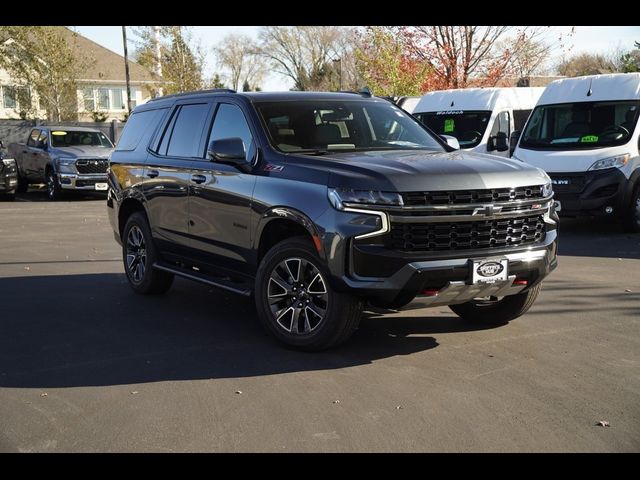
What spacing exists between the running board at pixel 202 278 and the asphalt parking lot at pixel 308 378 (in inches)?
15.1

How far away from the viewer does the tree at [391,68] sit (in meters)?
31.7

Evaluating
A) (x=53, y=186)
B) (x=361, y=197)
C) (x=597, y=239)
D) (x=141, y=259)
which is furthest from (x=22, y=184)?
(x=361, y=197)

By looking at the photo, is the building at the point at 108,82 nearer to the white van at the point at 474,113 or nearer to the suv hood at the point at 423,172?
the white van at the point at 474,113

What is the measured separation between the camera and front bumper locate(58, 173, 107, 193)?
21.2 metres

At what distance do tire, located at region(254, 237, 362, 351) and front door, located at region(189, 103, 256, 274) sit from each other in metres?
0.51

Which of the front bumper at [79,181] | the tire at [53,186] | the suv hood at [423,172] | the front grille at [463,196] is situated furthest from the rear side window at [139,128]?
the tire at [53,186]

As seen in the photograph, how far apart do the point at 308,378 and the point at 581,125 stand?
376 inches

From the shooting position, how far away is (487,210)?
5867mm

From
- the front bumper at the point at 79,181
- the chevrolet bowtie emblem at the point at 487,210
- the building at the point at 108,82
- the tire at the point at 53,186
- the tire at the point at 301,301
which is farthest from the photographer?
the building at the point at 108,82

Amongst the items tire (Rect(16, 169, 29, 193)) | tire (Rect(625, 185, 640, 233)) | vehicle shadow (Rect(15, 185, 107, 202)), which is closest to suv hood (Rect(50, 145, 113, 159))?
vehicle shadow (Rect(15, 185, 107, 202))

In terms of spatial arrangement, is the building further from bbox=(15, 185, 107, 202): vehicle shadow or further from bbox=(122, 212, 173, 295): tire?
bbox=(122, 212, 173, 295): tire

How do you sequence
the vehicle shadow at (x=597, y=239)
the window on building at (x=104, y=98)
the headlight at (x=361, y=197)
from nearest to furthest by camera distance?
the headlight at (x=361, y=197) < the vehicle shadow at (x=597, y=239) < the window on building at (x=104, y=98)

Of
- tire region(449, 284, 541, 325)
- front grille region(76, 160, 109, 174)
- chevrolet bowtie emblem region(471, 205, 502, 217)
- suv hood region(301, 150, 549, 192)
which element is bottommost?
tire region(449, 284, 541, 325)
